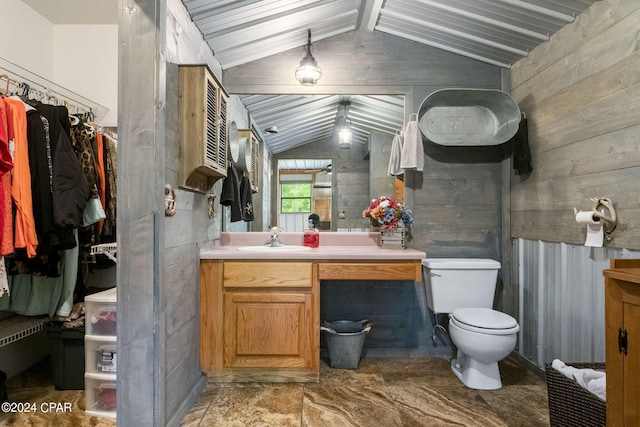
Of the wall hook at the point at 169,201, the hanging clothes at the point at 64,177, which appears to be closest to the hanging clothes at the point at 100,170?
the hanging clothes at the point at 64,177

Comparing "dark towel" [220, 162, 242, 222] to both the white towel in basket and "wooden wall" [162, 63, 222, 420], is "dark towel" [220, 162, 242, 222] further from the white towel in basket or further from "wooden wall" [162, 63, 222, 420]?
the white towel in basket

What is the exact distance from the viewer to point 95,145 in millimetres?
2197

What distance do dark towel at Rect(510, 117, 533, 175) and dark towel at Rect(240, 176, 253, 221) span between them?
194cm

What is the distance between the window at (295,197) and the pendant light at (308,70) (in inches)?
30.4

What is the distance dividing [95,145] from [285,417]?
191 centimetres

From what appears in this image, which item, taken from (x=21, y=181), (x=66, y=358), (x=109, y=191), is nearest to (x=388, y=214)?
(x=109, y=191)

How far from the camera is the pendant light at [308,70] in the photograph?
2.65 meters

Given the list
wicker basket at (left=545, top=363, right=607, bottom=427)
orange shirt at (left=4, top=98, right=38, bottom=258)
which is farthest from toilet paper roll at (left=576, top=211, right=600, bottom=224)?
orange shirt at (left=4, top=98, right=38, bottom=258)

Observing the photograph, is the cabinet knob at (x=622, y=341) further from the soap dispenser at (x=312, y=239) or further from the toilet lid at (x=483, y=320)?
the soap dispenser at (x=312, y=239)

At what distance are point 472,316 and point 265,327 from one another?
1.26 metres

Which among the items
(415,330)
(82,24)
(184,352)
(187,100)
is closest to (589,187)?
(415,330)

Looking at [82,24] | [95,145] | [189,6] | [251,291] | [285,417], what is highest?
[82,24]

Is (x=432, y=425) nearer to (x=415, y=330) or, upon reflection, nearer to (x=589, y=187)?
(x=415, y=330)

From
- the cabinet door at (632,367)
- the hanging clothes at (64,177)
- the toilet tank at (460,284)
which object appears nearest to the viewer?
the cabinet door at (632,367)
